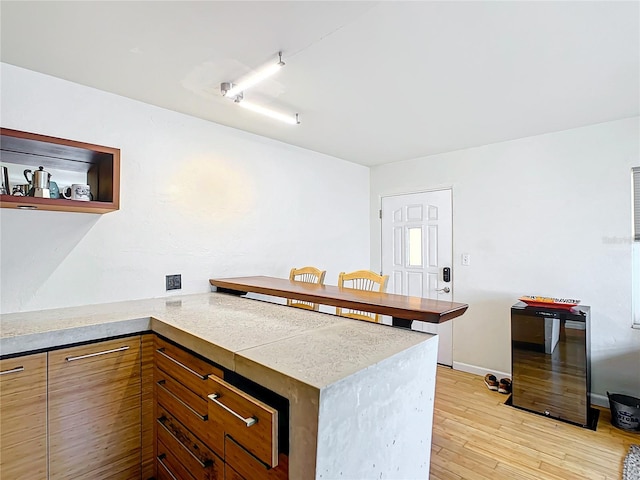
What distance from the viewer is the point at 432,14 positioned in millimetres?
1493

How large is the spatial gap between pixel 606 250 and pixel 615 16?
6.67ft

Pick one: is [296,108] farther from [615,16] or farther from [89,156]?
[615,16]

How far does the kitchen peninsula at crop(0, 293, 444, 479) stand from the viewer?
96 centimetres

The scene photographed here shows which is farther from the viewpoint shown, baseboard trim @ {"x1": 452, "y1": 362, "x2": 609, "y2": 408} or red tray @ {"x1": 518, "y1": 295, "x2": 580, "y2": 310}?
baseboard trim @ {"x1": 452, "y1": 362, "x2": 609, "y2": 408}

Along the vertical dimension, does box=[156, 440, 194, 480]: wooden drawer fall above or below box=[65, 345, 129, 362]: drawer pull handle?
below

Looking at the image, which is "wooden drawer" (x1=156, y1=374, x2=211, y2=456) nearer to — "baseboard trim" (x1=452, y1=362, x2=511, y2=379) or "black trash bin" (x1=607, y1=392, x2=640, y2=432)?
"black trash bin" (x1=607, y1=392, x2=640, y2=432)

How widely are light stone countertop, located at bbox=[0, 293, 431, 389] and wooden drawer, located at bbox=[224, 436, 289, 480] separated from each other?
27 cm

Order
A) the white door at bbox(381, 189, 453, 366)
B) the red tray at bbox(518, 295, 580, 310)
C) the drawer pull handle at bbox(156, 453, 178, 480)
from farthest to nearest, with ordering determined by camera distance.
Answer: the white door at bbox(381, 189, 453, 366)
the red tray at bbox(518, 295, 580, 310)
the drawer pull handle at bbox(156, 453, 178, 480)

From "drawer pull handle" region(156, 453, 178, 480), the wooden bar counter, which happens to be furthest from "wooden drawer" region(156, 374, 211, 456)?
the wooden bar counter

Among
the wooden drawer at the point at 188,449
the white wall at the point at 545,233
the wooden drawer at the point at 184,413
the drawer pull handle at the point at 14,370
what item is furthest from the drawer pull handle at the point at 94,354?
the white wall at the point at 545,233

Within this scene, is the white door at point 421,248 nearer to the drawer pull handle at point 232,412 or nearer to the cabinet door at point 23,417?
the drawer pull handle at point 232,412

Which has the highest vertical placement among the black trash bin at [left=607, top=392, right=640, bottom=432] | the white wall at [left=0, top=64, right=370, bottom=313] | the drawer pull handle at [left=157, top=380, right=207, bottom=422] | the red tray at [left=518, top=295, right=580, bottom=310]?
the white wall at [left=0, top=64, right=370, bottom=313]

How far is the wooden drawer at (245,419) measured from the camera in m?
1.02

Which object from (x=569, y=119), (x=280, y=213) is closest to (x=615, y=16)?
(x=569, y=119)
